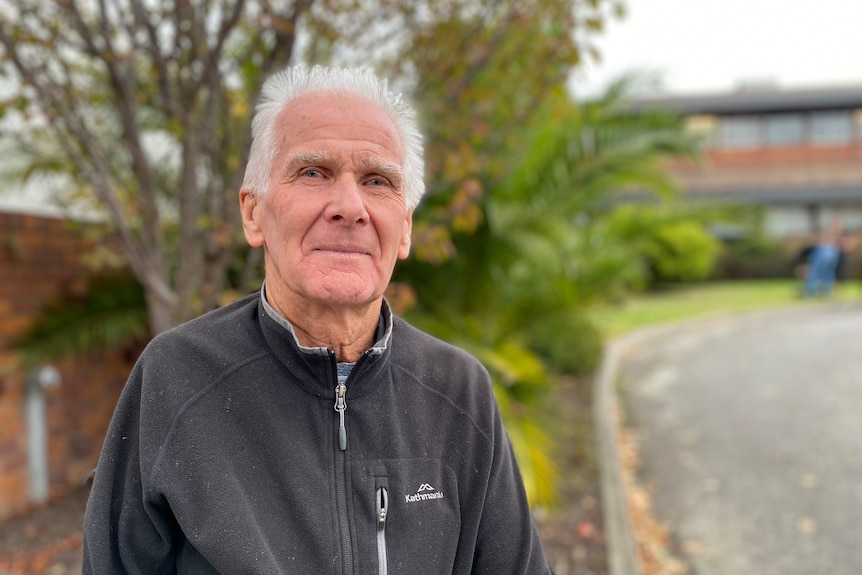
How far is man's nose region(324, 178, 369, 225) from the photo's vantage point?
1.47 meters

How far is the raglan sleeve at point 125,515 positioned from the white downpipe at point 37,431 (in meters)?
3.30

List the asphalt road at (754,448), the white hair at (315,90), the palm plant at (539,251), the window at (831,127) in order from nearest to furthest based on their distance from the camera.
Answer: the white hair at (315,90) < the asphalt road at (754,448) < the palm plant at (539,251) < the window at (831,127)

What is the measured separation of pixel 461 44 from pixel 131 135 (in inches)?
70.0

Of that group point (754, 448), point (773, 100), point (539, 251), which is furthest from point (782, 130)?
point (539, 251)

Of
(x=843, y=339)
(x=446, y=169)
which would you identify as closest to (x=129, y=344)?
(x=446, y=169)

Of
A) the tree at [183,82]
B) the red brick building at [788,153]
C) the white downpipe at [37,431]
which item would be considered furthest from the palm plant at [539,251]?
the red brick building at [788,153]

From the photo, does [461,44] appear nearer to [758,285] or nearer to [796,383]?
[796,383]

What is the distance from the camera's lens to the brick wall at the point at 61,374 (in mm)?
4320

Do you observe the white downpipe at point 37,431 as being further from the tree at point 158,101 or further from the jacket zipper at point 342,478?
the jacket zipper at point 342,478

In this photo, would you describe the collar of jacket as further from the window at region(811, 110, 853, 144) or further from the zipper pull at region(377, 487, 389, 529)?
the window at region(811, 110, 853, 144)

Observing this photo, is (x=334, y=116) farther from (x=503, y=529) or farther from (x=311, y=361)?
(x=503, y=529)

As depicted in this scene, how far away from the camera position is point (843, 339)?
10672mm

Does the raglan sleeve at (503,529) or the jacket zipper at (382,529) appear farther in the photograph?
the raglan sleeve at (503,529)

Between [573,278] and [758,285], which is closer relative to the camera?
[573,278]
